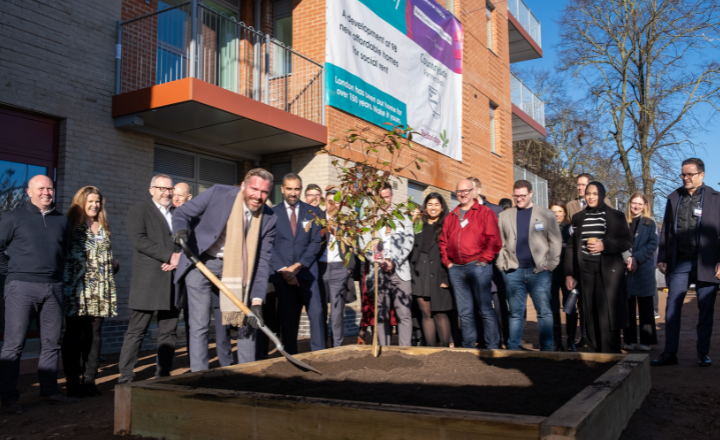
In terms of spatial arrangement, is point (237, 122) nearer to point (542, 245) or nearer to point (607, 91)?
point (542, 245)

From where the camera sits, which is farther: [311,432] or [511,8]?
[511,8]

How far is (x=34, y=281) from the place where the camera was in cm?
469

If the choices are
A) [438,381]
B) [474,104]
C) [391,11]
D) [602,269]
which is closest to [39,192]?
[438,381]

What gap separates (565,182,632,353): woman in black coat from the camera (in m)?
5.94

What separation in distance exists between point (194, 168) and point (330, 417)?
8.57 metres

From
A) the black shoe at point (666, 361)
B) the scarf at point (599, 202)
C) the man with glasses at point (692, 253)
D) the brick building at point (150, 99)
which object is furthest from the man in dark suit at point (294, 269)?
the man with glasses at point (692, 253)

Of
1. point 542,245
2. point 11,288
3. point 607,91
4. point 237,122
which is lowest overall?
point 11,288

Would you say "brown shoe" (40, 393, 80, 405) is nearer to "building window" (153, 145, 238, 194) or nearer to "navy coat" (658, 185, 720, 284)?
"building window" (153, 145, 238, 194)

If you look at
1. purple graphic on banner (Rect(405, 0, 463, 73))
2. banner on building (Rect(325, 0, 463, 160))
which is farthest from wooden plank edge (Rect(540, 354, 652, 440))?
purple graphic on banner (Rect(405, 0, 463, 73))

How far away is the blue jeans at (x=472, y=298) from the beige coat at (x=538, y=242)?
368 mm

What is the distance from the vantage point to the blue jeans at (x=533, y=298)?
249 inches

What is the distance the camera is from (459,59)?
53.6 ft

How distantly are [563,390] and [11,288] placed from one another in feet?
14.3

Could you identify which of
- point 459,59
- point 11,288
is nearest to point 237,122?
point 11,288
